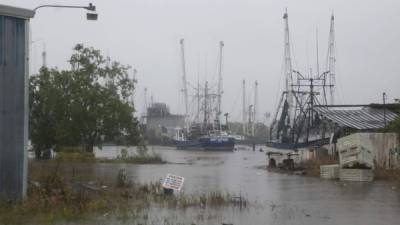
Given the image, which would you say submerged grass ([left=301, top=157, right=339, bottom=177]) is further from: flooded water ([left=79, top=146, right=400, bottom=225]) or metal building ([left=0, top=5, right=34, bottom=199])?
metal building ([left=0, top=5, right=34, bottom=199])

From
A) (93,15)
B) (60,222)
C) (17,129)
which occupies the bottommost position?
(60,222)

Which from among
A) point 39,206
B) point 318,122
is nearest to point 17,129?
point 39,206

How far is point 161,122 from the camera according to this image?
144 m

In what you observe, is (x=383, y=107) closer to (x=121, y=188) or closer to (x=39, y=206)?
(x=121, y=188)

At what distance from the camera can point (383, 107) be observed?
1513 inches

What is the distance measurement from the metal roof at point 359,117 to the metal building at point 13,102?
2434cm

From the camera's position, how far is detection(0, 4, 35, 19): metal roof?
12836 mm

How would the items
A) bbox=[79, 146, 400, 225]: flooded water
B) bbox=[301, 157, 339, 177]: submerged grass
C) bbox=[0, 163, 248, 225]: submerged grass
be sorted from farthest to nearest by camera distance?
bbox=[301, 157, 339, 177]: submerged grass → bbox=[79, 146, 400, 225]: flooded water → bbox=[0, 163, 248, 225]: submerged grass

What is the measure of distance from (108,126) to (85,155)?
179 inches

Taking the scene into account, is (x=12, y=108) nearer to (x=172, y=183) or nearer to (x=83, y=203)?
(x=83, y=203)

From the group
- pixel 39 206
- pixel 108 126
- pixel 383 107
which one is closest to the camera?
pixel 39 206

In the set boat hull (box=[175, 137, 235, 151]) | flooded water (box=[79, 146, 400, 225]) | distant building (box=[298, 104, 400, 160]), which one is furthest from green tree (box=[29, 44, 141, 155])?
boat hull (box=[175, 137, 235, 151])

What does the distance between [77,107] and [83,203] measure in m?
31.6

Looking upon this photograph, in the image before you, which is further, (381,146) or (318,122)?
(318,122)
